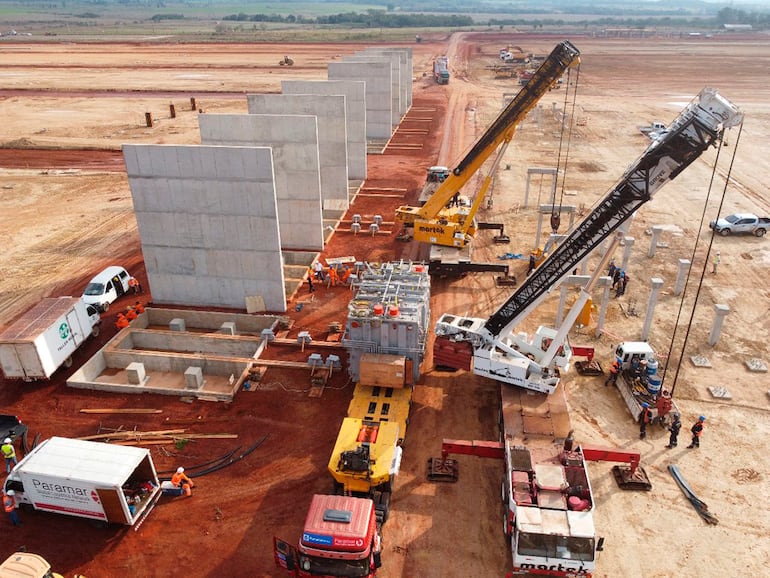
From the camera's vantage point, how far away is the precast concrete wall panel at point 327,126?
114ft

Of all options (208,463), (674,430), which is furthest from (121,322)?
(674,430)

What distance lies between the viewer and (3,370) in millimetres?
21000

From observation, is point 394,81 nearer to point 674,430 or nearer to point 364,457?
point 674,430

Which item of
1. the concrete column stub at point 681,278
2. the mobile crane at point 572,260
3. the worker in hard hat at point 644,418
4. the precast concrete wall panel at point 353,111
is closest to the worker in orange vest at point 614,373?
the worker in hard hat at point 644,418

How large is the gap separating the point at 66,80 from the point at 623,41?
138 m

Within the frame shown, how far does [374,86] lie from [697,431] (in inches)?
1822

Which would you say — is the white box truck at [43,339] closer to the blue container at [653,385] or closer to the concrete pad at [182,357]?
the concrete pad at [182,357]

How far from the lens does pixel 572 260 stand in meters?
16.8

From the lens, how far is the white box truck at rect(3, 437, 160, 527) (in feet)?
47.8

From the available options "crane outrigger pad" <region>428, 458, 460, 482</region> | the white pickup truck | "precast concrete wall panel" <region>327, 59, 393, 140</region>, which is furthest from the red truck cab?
"precast concrete wall panel" <region>327, 59, 393, 140</region>

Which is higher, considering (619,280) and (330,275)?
(619,280)

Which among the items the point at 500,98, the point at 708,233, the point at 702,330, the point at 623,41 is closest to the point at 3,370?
the point at 702,330

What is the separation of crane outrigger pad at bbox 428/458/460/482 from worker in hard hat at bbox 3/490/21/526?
37.5ft

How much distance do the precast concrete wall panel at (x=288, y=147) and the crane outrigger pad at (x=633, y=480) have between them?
20457 millimetres
